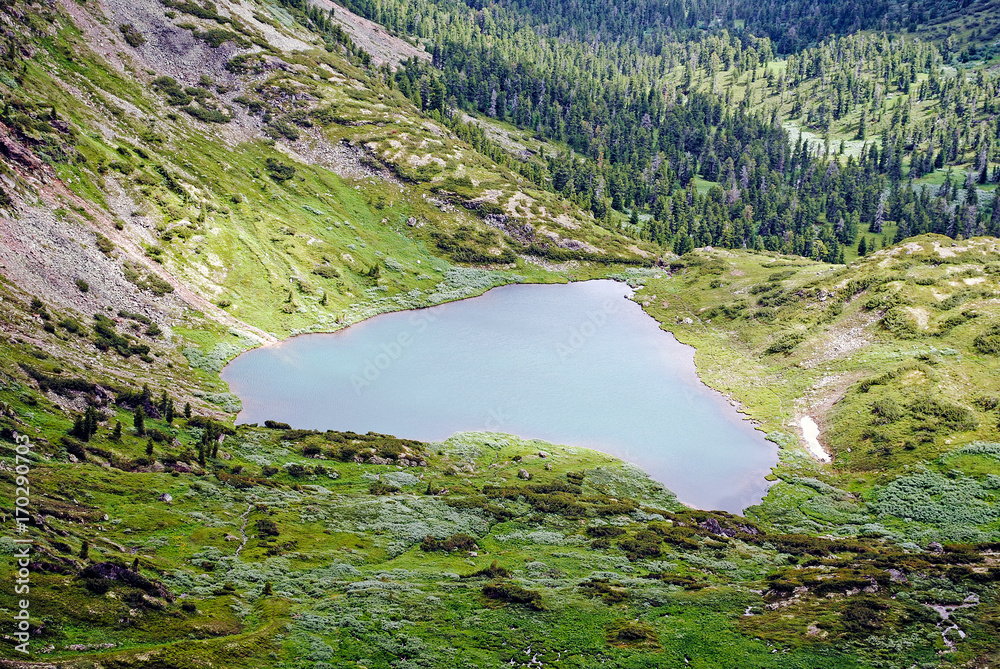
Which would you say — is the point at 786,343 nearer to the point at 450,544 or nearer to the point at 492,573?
the point at 450,544

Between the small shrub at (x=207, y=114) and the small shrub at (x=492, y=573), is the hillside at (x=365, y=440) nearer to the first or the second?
the small shrub at (x=492, y=573)

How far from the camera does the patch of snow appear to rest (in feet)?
258

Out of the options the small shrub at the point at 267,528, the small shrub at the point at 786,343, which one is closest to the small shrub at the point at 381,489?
the small shrub at the point at 267,528

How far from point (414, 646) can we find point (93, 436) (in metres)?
34.9

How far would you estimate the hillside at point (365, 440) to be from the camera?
37.8 m

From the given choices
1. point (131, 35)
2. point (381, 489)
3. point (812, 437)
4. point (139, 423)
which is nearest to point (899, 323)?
point (812, 437)

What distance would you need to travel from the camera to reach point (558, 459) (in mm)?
77125

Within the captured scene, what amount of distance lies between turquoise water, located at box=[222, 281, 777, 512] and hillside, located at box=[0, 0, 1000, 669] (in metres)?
3.79

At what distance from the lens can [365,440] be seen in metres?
73.8

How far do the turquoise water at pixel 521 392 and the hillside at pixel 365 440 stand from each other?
3.79 metres

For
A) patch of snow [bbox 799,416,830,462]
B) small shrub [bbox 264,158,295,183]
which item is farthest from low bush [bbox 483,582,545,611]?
small shrub [bbox 264,158,295,183]

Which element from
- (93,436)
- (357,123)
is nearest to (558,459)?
(93,436)

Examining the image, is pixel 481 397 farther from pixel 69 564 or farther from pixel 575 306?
pixel 69 564

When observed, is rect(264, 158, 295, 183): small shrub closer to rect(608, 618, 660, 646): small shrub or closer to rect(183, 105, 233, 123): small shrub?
rect(183, 105, 233, 123): small shrub
